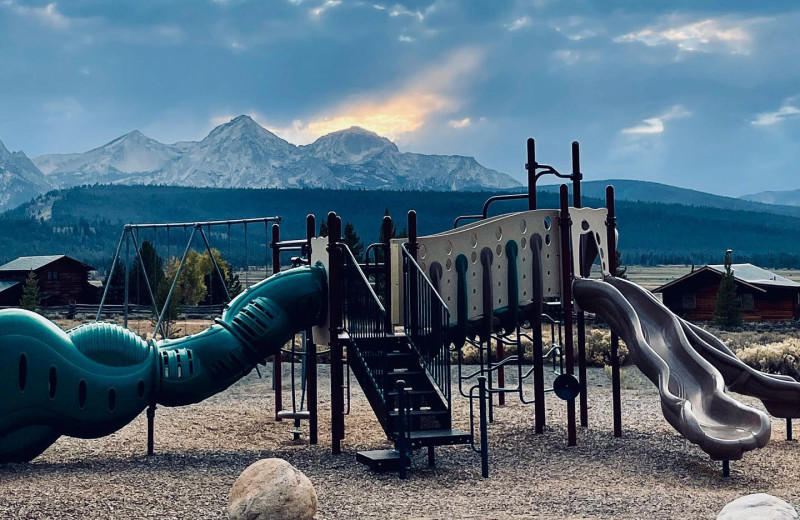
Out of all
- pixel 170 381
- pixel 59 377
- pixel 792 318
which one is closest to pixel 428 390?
pixel 170 381

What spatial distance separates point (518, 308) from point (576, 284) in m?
0.99

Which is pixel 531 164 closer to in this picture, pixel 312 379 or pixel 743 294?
pixel 312 379

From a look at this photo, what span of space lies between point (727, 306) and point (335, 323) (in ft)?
95.3

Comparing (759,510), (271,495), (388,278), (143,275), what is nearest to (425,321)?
(388,278)

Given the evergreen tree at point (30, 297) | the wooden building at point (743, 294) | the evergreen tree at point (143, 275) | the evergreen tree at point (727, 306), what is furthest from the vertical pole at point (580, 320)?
the evergreen tree at point (30, 297)

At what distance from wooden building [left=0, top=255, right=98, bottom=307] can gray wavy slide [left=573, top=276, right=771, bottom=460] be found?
50.6m

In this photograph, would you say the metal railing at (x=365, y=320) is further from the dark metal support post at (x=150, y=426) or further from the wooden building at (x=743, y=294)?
the wooden building at (x=743, y=294)

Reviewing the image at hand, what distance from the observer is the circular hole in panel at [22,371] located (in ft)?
36.5

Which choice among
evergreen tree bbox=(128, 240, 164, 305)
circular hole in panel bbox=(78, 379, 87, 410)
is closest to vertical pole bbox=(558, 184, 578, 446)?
circular hole in panel bbox=(78, 379, 87, 410)

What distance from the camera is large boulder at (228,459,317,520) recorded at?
8008 millimetres

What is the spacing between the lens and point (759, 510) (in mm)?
6910

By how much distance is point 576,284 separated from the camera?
45.2 feet

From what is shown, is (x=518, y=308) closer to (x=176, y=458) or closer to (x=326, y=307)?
(x=326, y=307)

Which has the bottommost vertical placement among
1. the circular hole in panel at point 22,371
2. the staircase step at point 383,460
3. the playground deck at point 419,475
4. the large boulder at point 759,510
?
the playground deck at point 419,475
